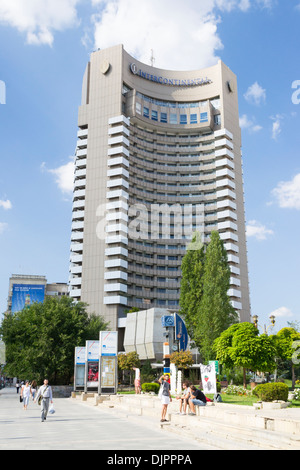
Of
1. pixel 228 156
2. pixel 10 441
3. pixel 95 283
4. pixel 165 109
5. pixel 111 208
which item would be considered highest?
pixel 165 109

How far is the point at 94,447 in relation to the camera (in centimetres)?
1124

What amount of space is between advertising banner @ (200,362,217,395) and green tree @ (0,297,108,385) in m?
25.9

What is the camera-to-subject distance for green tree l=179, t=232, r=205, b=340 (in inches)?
2685

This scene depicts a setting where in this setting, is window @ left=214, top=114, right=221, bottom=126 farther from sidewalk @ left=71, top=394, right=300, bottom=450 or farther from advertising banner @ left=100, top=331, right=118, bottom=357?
sidewalk @ left=71, top=394, right=300, bottom=450

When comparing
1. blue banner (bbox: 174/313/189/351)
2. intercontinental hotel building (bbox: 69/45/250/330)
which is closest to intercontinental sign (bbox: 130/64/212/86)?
intercontinental hotel building (bbox: 69/45/250/330)

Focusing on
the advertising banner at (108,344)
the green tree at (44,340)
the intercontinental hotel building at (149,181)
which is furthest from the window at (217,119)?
the advertising banner at (108,344)

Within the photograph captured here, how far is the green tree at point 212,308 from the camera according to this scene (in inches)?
2237

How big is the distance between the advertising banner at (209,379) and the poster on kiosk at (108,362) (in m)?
10.5

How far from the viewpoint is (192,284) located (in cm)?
6994

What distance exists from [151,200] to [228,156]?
20.1 meters
